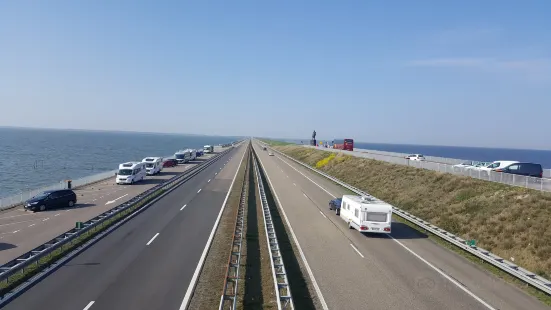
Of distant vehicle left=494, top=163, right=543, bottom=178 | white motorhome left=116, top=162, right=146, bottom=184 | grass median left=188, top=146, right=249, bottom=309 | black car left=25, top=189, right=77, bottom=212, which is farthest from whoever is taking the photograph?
white motorhome left=116, top=162, right=146, bottom=184

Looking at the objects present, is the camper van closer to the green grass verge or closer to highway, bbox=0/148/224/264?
highway, bbox=0/148/224/264

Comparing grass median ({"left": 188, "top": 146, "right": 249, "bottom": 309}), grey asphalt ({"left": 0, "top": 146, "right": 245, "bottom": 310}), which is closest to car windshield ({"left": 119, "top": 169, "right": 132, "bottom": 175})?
grey asphalt ({"left": 0, "top": 146, "right": 245, "bottom": 310})

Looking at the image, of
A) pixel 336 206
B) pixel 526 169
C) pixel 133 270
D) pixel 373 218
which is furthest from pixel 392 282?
pixel 526 169

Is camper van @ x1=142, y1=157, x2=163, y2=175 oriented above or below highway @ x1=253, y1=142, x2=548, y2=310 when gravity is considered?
above

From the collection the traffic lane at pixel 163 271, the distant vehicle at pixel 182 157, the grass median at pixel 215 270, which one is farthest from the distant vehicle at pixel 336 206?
the distant vehicle at pixel 182 157

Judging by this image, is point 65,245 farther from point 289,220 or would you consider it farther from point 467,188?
point 467,188

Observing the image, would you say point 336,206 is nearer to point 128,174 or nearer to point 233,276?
point 233,276
